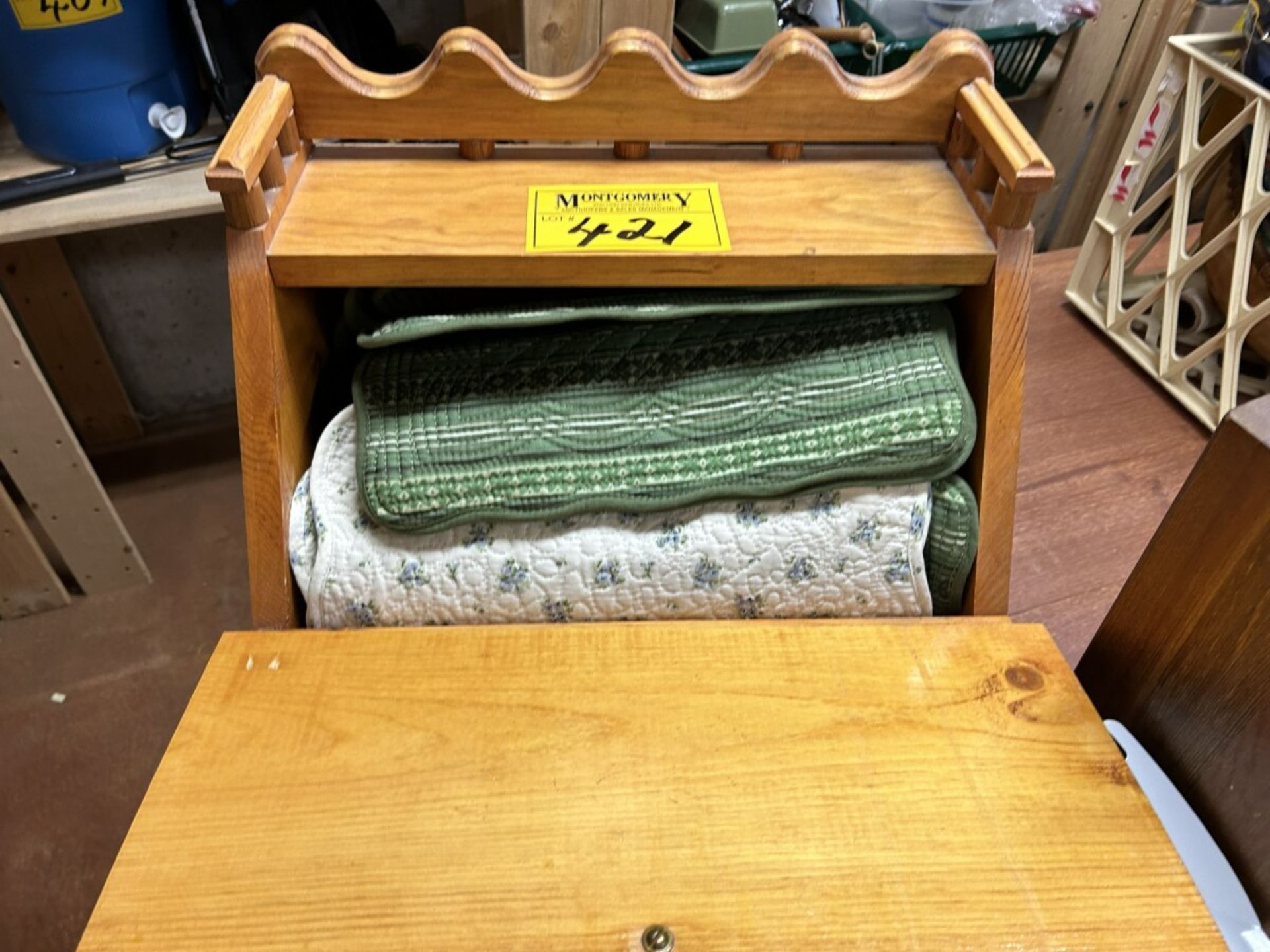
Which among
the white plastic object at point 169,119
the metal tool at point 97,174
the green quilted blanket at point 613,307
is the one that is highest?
the green quilted blanket at point 613,307

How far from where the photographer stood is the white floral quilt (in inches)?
22.4

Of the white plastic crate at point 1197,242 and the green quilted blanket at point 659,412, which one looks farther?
the white plastic crate at point 1197,242

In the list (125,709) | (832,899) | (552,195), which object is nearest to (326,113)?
(552,195)

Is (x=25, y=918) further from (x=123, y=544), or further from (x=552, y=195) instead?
(x=552, y=195)

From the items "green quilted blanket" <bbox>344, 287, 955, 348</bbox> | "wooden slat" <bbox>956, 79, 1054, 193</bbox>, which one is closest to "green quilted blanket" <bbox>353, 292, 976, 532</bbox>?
"green quilted blanket" <bbox>344, 287, 955, 348</bbox>

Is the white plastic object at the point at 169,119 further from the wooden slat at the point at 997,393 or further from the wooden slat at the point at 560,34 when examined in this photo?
the wooden slat at the point at 997,393

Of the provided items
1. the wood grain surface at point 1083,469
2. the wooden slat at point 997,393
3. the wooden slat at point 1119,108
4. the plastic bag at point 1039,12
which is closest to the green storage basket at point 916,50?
the plastic bag at point 1039,12

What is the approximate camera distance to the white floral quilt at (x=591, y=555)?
1.87ft

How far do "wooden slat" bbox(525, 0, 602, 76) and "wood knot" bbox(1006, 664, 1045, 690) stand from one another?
62 cm

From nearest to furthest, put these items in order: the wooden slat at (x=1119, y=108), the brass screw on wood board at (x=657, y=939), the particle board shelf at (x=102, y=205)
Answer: the brass screw on wood board at (x=657, y=939) → the particle board shelf at (x=102, y=205) → the wooden slat at (x=1119, y=108)

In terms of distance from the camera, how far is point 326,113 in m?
0.55

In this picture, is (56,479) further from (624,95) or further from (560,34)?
(624,95)

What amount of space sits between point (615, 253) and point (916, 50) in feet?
1.90

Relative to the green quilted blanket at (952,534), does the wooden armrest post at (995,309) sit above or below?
above
